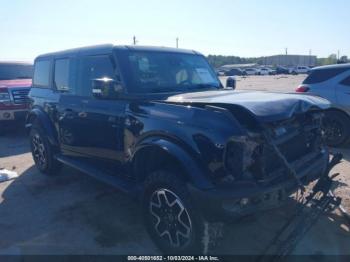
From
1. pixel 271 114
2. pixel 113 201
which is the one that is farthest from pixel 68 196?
pixel 271 114

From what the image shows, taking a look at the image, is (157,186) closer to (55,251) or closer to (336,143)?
(55,251)

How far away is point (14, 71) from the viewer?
10383 millimetres

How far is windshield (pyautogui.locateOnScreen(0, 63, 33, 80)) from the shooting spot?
10203mm

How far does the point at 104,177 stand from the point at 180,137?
1.48 m

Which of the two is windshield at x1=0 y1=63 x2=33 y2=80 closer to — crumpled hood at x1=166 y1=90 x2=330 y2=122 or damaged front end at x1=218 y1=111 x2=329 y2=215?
crumpled hood at x1=166 y1=90 x2=330 y2=122

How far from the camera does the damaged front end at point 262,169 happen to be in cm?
280

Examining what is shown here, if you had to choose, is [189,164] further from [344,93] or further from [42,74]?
[344,93]

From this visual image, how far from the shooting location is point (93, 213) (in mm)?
4344

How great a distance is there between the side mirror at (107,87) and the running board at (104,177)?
98 cm

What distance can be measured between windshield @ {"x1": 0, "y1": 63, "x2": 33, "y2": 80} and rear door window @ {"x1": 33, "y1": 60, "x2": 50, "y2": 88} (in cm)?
456

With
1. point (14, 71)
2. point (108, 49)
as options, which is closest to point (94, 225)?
point (108, 49)

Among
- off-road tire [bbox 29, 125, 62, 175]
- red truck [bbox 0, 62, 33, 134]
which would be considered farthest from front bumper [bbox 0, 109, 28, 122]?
off-road tire [bbox 29, 125, 62, 175]

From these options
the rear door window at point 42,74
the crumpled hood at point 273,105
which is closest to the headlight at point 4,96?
the rear door window at point 42,74

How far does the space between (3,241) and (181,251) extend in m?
2.03
